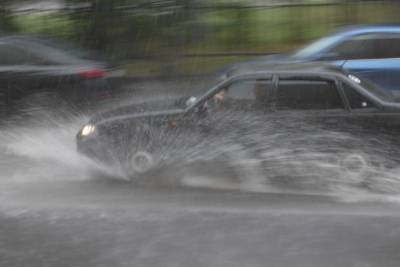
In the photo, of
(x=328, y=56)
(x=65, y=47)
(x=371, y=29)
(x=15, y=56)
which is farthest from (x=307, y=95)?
(x=15, y=56)

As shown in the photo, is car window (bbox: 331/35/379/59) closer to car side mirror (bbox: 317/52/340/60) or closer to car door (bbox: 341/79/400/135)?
car side mirror (bbox: 317/52/340/60)

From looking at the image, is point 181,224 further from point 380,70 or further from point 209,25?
point 209,25

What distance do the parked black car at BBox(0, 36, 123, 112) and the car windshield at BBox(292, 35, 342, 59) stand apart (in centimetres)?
287

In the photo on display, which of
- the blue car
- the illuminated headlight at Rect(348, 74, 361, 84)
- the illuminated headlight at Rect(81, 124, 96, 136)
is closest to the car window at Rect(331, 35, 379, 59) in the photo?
the blue car

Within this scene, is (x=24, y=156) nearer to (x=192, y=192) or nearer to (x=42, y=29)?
(x=192, y=192)

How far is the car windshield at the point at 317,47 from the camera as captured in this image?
1077 cm

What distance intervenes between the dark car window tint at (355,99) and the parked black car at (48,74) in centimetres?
456

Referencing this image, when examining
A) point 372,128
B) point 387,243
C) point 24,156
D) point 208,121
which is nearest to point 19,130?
point 24,156

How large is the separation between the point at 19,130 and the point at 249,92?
4.50 metres

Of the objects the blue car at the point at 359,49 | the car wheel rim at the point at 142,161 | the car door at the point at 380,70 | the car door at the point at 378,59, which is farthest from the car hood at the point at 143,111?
the car door at the point at 380,70

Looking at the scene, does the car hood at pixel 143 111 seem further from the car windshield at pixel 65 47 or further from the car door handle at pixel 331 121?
the car windshield at pixel 65 47

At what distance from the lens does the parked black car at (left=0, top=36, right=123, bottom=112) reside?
418 inches

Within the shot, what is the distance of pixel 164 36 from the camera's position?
13.9m

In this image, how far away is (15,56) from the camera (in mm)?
11086
